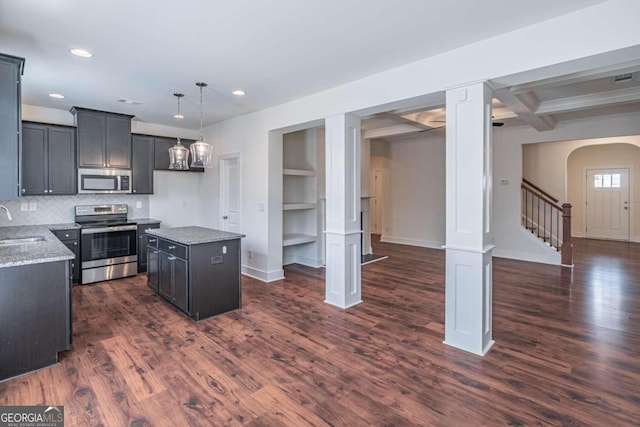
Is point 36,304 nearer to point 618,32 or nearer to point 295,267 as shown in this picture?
point 295,267

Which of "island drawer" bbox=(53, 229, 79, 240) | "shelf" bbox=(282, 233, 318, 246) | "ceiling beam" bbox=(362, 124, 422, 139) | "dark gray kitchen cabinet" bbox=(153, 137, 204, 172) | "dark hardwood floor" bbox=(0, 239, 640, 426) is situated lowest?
"dark hardwood floor" bbox=(0, 239, 640, 426)

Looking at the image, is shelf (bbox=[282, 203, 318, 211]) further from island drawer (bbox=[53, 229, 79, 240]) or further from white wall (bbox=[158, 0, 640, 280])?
island drawer (bbox=[53, 229, 79, 240])

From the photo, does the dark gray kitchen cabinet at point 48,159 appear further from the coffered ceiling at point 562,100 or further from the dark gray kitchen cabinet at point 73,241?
the coffered ceiling at point 562,100

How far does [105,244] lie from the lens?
523 centimetres

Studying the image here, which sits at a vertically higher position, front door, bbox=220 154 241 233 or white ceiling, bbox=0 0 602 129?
white ceiling, bbox=0 0 602 129

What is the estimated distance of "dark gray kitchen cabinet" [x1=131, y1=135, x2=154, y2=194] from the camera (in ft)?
19.1

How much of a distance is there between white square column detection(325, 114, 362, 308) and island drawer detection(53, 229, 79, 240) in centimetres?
379

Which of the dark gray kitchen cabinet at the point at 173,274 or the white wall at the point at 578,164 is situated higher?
the white wall at the point at 578,164

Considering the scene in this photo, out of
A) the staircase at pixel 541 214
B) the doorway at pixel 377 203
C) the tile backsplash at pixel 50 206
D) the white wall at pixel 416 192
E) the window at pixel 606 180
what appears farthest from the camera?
the doorway at pixel 377 203

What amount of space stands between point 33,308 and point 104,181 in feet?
10.9

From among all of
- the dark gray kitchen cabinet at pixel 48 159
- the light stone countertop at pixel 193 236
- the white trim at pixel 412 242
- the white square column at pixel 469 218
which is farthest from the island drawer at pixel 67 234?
the white trim at pixel 412 242

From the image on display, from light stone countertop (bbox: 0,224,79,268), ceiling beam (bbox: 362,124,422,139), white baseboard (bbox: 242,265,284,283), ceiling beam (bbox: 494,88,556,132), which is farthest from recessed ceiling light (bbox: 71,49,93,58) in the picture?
ceiling beam (bbox: 362,124,422,139)

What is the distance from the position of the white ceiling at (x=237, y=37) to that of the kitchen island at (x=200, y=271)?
1833mm

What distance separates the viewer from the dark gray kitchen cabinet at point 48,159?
15.8 feet
